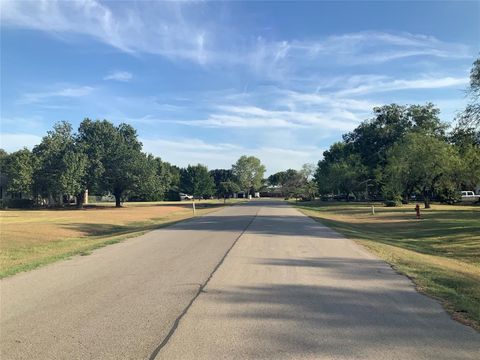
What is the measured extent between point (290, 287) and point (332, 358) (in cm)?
376

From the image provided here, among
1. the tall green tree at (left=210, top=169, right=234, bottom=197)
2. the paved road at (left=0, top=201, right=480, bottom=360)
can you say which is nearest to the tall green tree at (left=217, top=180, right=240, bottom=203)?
the tall green tree at (left=210, top=169, right=234, bottom=197)

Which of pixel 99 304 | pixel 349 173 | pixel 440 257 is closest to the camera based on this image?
pixel 99 304

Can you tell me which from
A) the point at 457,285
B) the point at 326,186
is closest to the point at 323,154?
the point at 326,186

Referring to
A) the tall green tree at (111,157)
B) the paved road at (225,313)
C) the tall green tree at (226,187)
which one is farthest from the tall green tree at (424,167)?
the tall green tree at (226,187)

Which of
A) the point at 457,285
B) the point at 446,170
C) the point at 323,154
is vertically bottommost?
the point at 457,285

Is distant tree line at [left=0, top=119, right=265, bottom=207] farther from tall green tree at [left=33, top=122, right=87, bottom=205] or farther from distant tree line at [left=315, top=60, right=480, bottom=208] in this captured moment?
distant tree line at [left=315, top=60, right=480, bottom=208]

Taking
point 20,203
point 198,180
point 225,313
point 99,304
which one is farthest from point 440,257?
point 198,180

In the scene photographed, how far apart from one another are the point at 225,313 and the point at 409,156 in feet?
158

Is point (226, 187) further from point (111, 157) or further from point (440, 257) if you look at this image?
point (440, 257)

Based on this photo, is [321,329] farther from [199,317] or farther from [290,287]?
[290,287]

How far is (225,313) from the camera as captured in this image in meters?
6.66

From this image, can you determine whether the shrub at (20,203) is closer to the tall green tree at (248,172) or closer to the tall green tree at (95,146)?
the tall green tree at (95,146)

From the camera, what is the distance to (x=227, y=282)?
897 cm

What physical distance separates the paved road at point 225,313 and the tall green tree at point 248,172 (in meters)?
159
